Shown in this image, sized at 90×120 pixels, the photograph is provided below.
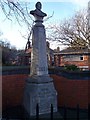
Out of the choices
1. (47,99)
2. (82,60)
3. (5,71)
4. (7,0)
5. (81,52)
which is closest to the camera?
(7,0)

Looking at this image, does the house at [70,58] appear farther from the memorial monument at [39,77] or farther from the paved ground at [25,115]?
the memorial monument at [39,77]

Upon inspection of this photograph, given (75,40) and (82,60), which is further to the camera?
(82,60)

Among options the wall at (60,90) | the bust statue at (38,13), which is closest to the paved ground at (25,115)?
the wall at (60,90)

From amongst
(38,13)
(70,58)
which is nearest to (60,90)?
(38,13)

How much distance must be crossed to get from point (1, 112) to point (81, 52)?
29.5 m

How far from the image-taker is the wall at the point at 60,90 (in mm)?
12430

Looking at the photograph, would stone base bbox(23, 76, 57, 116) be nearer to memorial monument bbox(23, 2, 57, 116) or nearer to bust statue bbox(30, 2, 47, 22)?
memorial monument bbox(23, 2, 57, 116)

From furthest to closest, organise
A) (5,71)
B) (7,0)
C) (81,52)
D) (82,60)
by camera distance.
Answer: (82,60) < (81,52) < (5,71) < (7,0)

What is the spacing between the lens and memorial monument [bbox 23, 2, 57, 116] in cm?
1088

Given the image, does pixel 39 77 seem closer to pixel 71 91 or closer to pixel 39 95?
pixel 39 95

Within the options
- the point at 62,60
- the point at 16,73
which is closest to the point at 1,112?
the point at 16,73

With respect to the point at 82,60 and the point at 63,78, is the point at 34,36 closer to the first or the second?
the point at 63,78

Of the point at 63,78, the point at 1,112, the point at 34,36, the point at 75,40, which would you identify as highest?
the point at 75,40

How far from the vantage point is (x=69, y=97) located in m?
12.8
